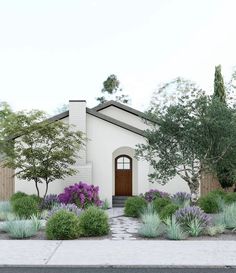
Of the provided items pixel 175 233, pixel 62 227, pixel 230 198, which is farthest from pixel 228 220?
pixel 62 227

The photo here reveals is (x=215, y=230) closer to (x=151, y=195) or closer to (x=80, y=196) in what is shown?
(x=151, y=195)

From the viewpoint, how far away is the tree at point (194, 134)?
617 inches

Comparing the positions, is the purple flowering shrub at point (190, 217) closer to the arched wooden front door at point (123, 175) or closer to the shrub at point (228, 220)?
the shrub at point (228, 220)

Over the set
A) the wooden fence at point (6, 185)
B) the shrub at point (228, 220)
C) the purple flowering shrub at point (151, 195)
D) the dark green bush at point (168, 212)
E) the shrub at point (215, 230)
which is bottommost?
the shrub at point (215, 230)

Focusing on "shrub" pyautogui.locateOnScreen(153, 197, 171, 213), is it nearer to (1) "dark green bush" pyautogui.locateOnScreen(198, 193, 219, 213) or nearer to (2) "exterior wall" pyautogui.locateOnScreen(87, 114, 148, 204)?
(1) "dark green bush" pyautogui.locateOnScreen(198, 193, 219, 213)

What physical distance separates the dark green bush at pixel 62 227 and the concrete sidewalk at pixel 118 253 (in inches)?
16.6

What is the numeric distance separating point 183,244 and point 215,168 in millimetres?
7063

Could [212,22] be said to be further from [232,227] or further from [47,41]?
[232,227]

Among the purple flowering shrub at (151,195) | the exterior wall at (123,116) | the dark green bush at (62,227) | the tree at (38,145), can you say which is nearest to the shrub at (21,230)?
the dark green bush at (62,227)

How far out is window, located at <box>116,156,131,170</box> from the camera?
75.9 feet

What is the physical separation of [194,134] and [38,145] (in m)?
6.40

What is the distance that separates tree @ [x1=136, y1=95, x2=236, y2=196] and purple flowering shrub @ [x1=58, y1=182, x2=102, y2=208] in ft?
10.4

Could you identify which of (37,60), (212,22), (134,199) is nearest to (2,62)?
(37,60)

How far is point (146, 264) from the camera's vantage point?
8055 millimetres
